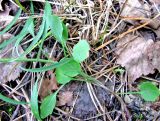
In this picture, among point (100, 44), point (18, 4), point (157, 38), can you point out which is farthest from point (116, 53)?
point (18, 4)

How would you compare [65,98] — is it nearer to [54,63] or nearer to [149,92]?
[54,63]

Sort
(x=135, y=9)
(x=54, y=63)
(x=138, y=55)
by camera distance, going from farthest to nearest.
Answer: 1. (x=135, y=9)
2. (x=138, y=55)
3. (x=54, y=63)

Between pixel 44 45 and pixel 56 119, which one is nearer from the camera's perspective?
pixel 56 119

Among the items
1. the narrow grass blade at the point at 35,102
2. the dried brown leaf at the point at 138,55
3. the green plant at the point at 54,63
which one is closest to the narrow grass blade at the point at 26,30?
the green plant at the point at 54,63

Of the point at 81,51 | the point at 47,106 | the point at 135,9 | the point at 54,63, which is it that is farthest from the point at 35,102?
the point at 135,9

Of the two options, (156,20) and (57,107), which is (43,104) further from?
(156,20)

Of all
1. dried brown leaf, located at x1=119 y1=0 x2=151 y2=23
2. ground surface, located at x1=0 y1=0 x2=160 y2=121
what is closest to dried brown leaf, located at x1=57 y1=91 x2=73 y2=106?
ground surface, located at x1=0 y1=0 x2=160 y2=121
